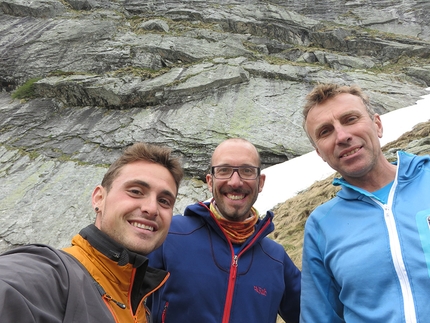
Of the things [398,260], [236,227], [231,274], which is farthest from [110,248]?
[398,260]

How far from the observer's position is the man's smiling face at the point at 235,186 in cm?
293

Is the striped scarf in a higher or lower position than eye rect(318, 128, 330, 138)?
lower

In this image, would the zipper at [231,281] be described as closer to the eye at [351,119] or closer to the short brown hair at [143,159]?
the short brown hair at [143,159]

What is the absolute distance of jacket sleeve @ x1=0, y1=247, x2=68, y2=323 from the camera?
1182 mm

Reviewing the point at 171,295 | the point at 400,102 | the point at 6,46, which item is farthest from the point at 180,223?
the point at 6,46

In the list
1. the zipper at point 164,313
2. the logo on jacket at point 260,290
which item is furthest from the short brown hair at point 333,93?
the zipper at point 164,313

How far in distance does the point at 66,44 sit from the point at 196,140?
44.1 ft

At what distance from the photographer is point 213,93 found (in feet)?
50.3

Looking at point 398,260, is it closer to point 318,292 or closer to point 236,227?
point 318,292

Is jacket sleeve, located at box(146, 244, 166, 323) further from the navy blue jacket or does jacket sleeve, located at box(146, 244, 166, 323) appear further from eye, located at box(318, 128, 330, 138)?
eye, located at box(318, 128, 330, 138)

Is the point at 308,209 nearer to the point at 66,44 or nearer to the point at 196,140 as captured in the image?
the point at 196,140

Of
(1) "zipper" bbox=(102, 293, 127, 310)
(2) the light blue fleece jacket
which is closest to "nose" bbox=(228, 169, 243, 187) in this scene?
(2) the light blue fleece jacket

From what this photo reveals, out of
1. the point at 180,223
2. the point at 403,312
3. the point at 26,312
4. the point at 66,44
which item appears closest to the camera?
the point at 26,312

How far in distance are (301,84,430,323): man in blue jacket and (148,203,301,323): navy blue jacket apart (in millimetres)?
402
